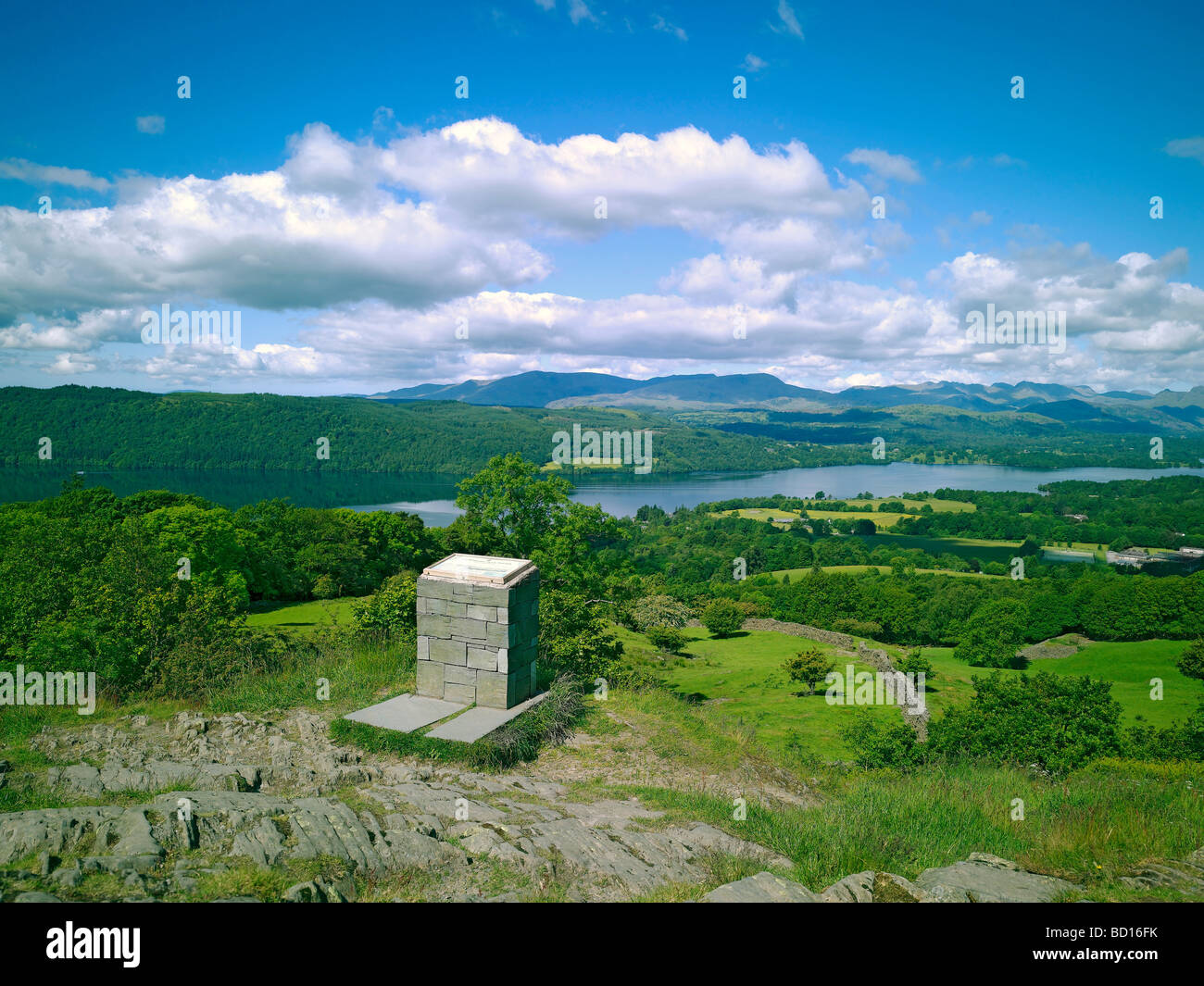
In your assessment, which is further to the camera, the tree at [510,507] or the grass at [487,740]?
the tree at [510,507]

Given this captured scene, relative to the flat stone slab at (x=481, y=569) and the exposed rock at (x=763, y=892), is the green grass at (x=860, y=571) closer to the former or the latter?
→ the flat stone slab at (x=481, y=569)

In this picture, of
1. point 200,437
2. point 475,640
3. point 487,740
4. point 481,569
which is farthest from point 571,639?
point 200,437

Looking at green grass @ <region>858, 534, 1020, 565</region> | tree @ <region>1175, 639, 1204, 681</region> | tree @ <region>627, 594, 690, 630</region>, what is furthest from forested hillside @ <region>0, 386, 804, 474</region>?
tree @ <region>1175, 639, 1204, 681</region>

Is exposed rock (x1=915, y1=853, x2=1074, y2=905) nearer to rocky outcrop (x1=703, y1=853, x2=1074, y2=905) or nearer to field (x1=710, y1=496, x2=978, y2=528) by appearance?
rocky outcrop (x1=703, y1=853, x2=1074, y2=905)

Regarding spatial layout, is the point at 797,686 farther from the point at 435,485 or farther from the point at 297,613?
the point at 435,485

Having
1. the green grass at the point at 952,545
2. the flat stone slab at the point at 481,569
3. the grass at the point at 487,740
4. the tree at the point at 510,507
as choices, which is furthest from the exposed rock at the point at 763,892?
the green grass at the point at 952,545
